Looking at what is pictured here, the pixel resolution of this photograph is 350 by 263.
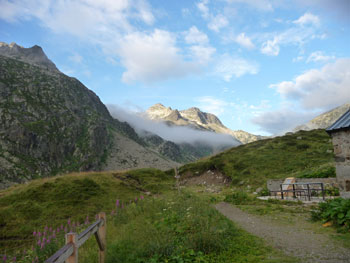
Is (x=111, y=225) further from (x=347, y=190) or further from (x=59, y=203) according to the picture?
(x=347, y=190)

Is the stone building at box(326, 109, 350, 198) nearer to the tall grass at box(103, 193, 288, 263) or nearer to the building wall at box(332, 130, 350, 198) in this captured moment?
the building wall at box(332, 130, 350, 198)

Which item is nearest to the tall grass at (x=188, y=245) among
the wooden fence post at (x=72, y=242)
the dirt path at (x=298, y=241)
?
the dirt path at (x=298, y=241)

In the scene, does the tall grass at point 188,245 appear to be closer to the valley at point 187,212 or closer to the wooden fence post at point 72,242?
the valley at point 187,212

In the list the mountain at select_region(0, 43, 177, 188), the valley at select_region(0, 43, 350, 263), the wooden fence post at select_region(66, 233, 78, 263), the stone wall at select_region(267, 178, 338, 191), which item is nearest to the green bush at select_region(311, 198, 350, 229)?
the valley at select_region(0, 43, 350, 263)

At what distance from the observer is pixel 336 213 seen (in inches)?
362

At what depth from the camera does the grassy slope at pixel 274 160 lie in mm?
27672

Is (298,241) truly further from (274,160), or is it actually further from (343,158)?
(274,160)

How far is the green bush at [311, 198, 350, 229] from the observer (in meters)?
8.60

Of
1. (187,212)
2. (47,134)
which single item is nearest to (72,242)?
(187,212)

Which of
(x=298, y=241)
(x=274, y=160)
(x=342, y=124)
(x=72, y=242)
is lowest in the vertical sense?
(x=298, y=241)

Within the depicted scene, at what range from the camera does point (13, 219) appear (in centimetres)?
1437

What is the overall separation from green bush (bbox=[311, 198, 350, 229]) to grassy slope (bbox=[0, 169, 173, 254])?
13.7 metres

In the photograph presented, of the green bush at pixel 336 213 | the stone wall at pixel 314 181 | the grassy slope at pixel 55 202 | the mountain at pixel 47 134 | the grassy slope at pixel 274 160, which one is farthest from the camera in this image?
the mountain at pixel 47 134

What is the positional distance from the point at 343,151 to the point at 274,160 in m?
22.1
